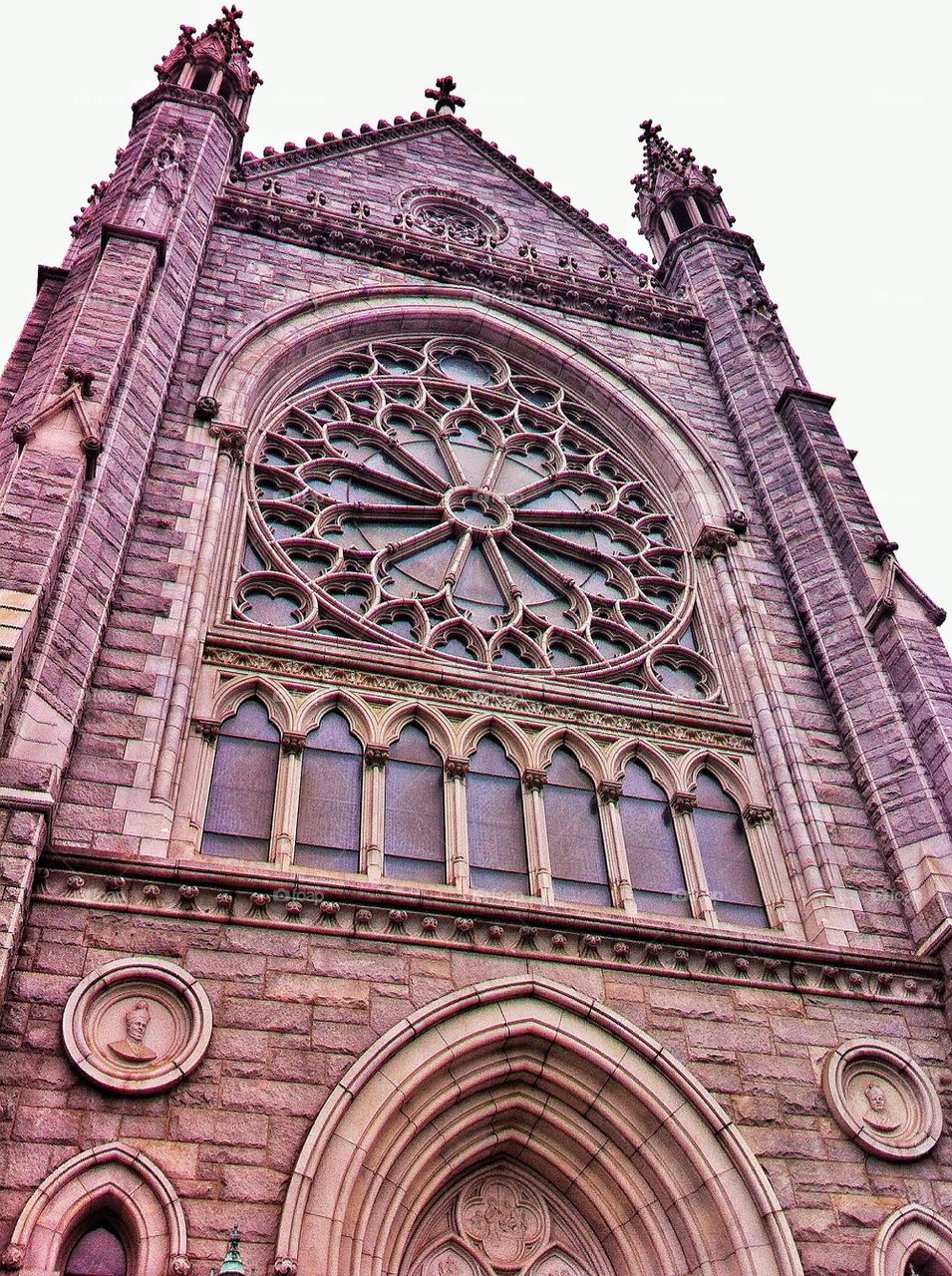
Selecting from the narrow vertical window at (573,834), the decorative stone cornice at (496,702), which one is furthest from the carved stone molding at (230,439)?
the narrow vertical window at (573,834)

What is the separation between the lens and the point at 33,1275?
641 centimetres

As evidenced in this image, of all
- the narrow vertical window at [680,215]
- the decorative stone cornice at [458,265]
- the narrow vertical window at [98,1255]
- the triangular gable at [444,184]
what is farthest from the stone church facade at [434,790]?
the narrow vertical window at [680,215]

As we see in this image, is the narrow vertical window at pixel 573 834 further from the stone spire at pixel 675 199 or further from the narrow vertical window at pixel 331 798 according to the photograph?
the stone spire at pixel 675 199

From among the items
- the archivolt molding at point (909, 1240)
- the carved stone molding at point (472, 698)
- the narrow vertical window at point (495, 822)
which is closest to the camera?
the archivolt molding at point (909, 1240)

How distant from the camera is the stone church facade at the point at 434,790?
762 centimetres

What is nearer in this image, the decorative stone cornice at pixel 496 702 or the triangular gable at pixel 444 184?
the decorative stone cornice at pixel 496 702

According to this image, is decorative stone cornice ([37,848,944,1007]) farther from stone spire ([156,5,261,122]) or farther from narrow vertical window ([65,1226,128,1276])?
stone spire ([156,5,261,122])

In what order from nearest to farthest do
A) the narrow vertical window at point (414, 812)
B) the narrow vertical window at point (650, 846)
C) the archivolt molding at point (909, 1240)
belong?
the archivolt molding at point (909, 1240), the narrow vertical window at point (414, 812), the narrow vertical window at point (650, 846)

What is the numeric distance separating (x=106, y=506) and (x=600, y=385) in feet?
24.9

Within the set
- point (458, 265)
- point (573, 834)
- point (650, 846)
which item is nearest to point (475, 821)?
point (573, 834)

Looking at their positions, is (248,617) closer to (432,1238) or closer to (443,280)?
(432,1238)

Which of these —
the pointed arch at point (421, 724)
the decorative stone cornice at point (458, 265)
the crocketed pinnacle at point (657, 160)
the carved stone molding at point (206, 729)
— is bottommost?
the carved stone molding at point (206, 729)

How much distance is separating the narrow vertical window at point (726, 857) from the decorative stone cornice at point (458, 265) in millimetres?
8366

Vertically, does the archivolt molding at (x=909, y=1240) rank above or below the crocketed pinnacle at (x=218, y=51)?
below
